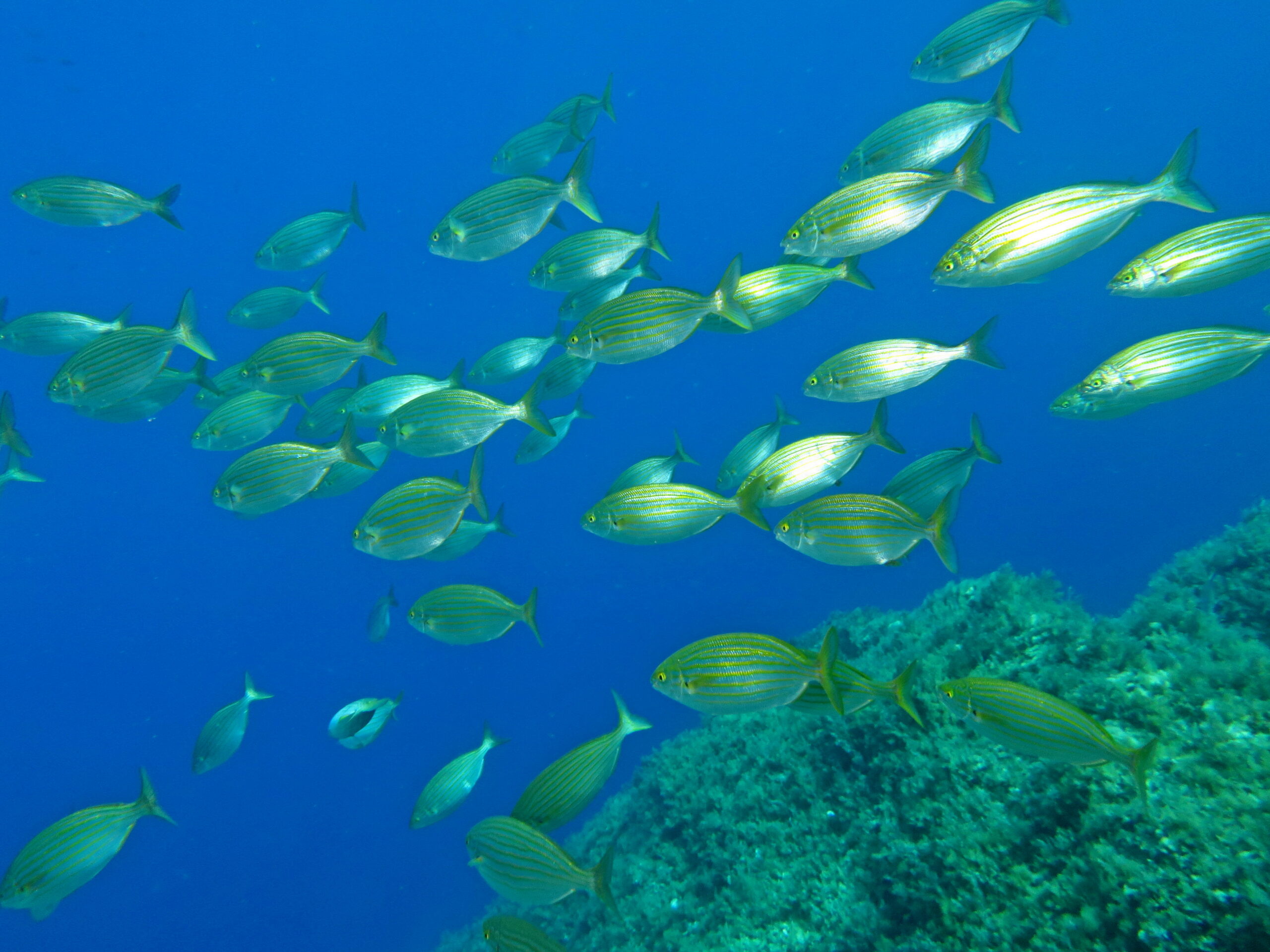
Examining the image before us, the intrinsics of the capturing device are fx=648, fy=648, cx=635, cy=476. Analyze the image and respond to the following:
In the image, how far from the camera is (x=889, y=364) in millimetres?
3617

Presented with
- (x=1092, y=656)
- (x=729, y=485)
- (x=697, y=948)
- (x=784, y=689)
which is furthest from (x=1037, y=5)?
(x=697, y=948)

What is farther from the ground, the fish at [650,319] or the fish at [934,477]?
the fish at [650,319]

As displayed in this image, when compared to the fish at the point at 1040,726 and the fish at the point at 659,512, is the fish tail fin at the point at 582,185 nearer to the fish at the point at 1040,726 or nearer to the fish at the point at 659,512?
the fish at the point at 659,512

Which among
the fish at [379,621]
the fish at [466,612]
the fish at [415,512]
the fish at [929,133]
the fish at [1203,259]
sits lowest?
the fish at [379,621]

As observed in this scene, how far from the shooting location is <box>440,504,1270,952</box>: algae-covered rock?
2.53m

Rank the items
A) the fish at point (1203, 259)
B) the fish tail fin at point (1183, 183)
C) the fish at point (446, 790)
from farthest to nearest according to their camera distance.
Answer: the fish at point (446, 790) < the fish tail fin at point (1183, 183) < the fish at point (1203, 259)

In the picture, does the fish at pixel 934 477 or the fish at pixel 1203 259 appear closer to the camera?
the fish at pixel 1203 259

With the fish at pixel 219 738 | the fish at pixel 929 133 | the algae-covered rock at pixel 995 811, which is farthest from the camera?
the fish at pixel 219 738

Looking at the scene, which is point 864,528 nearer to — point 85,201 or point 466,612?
point 466,612

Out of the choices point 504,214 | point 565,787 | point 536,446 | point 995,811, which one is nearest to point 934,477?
point 995,811

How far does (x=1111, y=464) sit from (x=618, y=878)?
37125 millimetres

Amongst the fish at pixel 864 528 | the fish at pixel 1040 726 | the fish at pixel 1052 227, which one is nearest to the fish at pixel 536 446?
the fish at pixel 864 528

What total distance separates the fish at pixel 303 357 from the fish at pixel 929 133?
135 inches

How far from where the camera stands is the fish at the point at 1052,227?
3.06 m
